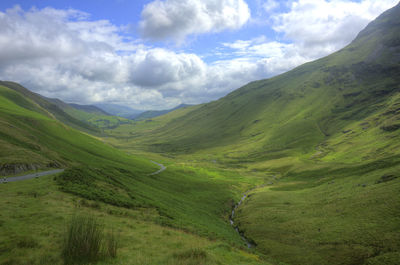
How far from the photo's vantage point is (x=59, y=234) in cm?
2167

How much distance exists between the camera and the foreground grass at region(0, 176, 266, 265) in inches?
702

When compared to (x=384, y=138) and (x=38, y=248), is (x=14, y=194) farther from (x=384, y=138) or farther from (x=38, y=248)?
(x=384, y=138)

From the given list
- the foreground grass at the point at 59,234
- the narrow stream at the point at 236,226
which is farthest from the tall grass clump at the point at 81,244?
the narrow stream at the point at 236,226

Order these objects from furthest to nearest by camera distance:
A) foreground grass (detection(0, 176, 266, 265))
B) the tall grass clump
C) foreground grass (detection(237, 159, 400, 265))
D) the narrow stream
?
the narrow stream
foreground grass (detection(237, 159, 400, 265))
foreground grass (detection(0, 176, 266, 265))
the tall grass clump

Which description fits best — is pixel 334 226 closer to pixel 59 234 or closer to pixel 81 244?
pixel 81 244

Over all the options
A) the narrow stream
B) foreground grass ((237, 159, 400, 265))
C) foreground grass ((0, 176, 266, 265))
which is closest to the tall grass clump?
foreground grass ((0, 176, 266, 265))

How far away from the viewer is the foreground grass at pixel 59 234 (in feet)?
58.5

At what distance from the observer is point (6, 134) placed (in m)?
73.3

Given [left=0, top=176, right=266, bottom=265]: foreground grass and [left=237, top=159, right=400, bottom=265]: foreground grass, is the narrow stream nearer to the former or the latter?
[left=237, top=159, right=400, bottom=265]: foreground grass

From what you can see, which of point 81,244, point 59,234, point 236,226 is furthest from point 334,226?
point 59,234

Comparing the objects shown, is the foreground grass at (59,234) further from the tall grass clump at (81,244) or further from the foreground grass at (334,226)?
the foreground grass at (334,226)

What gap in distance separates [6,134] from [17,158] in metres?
30.6

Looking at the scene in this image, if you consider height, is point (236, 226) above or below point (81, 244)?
below

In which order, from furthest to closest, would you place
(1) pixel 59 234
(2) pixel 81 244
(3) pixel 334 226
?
(3) pixel 334 226
(1) pixel 59 234
(2) pixel 81 244
